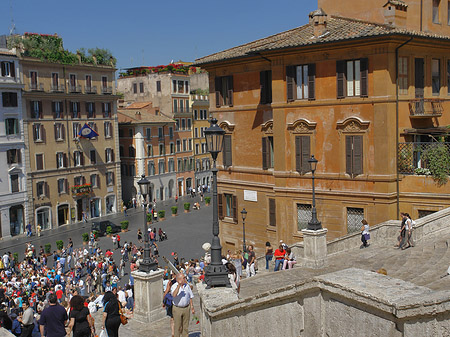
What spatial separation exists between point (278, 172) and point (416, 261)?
10359 mm

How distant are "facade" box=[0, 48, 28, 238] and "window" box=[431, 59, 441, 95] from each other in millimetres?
34374

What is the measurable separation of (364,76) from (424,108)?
328 centimetres

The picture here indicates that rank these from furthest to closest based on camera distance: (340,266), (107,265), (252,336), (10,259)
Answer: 1. (10,259)
2. (107,265)
3. (340,266)
4. (252,336)

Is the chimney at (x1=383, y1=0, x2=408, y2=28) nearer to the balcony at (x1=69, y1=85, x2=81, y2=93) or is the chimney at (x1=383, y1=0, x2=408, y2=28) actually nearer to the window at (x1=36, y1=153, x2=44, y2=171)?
the window at (x1=36, y1=153, x2=44, y2=171)

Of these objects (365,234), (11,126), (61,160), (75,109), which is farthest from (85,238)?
(365,234)

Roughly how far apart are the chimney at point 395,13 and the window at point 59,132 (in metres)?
35.0

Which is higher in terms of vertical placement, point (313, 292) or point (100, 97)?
point (100, 97)

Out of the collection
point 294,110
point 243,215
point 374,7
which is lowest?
point 243,215

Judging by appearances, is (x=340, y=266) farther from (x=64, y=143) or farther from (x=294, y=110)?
(x=64, y=143)

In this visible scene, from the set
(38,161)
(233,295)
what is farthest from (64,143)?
(233,295)

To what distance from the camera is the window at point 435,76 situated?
2444 cm

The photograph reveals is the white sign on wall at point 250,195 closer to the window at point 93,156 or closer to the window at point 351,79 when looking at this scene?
the window at point 351,79

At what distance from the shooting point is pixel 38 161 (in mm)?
48625

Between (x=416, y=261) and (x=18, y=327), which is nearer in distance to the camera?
(x=18, y=327)
